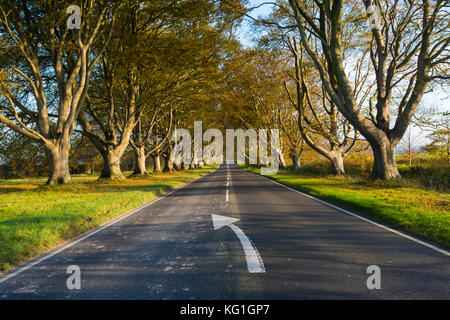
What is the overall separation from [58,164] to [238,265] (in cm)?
1519

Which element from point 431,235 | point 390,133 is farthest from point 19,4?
point 390,133

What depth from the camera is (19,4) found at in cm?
1375

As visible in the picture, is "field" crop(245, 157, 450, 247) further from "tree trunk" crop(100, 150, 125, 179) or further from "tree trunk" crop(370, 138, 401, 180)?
"tree trunk" crop(100, 150, 125, 179)

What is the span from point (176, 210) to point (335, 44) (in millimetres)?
10736

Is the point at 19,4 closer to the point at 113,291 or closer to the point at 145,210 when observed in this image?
the point at 145,210

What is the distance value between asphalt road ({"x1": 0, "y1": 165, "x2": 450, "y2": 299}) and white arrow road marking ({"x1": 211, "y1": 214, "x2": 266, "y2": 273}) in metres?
0.10

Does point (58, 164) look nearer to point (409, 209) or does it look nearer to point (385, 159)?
point (409, 209)

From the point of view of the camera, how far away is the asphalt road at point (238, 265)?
129 inches

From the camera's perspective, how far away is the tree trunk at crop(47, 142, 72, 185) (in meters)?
15.4

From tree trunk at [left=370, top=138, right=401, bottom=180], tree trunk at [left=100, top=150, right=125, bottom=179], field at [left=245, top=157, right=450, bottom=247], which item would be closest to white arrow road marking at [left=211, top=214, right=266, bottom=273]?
field at [left=245, top=157, right=450, bottom=247]

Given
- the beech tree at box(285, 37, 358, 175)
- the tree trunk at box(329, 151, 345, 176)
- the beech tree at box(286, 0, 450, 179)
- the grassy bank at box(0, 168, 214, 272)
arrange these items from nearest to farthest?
the grassy bank at box(0, 168, 214, 272)
the beech tree at box(286, 0, 450, 179)
the beech tree at box(285, 37, 358, 175)
the tree trunk at box(329, 151, 345, 176)

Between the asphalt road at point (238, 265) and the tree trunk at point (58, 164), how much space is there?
1072cm

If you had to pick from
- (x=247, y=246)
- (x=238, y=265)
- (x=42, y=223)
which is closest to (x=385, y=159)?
(x=247, y=246)
